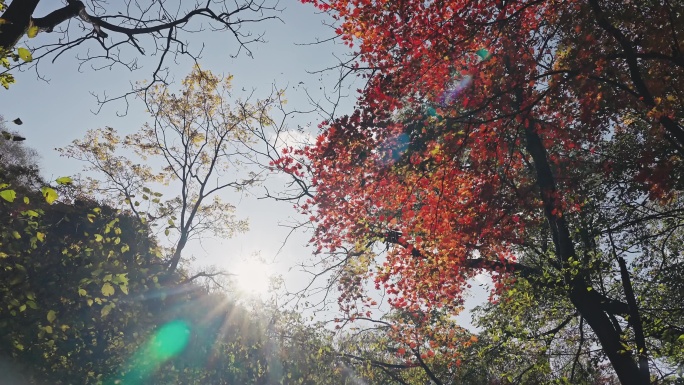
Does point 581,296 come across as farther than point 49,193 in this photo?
Yes

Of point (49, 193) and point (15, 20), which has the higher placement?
point (15, 20)

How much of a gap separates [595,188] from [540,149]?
1.82 metres

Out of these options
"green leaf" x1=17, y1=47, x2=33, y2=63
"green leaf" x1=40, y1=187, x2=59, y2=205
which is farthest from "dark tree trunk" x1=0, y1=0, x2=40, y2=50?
"green leaf" x1=40, y1=187, x2=59, y2=205

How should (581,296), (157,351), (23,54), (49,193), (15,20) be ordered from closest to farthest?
(23,54) < (49,193) < (15,20) < (581,296) < (157,351)

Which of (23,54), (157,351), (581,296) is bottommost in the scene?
(157,351)

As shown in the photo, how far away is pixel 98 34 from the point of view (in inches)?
238

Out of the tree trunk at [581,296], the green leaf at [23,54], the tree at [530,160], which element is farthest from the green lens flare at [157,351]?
the tree trunk at [581,296]

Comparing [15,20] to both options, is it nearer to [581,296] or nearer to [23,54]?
[23,54]

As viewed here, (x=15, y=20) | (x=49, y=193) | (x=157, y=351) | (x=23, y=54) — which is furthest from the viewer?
(x=157, y=351)

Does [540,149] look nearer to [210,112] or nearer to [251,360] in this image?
[210,112]

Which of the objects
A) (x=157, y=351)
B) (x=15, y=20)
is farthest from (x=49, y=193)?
(x=157, y=351)

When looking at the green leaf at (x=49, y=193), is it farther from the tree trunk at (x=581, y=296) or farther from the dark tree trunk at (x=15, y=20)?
the tree trunk at (x=581, y=296)

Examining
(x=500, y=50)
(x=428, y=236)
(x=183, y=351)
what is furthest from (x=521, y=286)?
(x=183, y=351)

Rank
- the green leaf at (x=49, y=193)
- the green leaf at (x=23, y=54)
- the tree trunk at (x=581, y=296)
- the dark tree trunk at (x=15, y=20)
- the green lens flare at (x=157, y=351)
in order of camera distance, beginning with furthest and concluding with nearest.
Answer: the green lens flare at (x=157, y=351) → the tree trunk at (x=581, y=296) → the dark tree trunk at (x=15, y=20) → the green leaf at (x=49, y=193) → the green leaf at (x=23, y=54)
